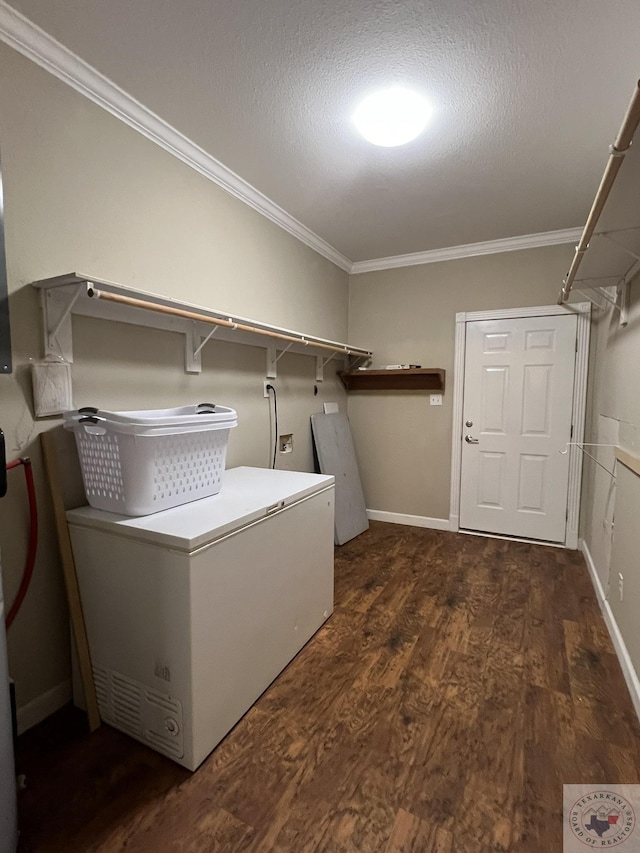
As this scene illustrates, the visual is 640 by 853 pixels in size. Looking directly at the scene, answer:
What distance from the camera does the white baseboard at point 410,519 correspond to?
12.2 ft

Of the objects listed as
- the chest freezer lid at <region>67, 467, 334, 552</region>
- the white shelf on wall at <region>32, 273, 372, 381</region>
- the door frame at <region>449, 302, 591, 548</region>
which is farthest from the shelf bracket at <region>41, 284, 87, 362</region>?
the door frame at <region>449, 302, 591, 548</region>

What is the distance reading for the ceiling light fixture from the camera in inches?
69.2

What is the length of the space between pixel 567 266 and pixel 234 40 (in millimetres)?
2776

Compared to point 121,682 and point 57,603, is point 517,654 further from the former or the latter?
point 57,603

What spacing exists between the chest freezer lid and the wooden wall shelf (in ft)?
6.03

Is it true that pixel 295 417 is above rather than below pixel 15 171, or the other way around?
below

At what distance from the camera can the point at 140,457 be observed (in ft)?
4.79

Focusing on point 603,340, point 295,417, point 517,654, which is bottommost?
point 517,654

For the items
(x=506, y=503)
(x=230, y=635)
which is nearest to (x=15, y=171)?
(x=230, y=635)

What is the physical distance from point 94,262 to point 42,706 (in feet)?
5.78

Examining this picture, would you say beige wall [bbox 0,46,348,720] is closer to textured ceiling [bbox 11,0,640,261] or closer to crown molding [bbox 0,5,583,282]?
crown molding [bbox 0,5,583,282]

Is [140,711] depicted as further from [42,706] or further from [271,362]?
[271,362]

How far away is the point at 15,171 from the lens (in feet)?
4.79

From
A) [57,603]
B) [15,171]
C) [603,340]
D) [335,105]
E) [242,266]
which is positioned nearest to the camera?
[15,171]
